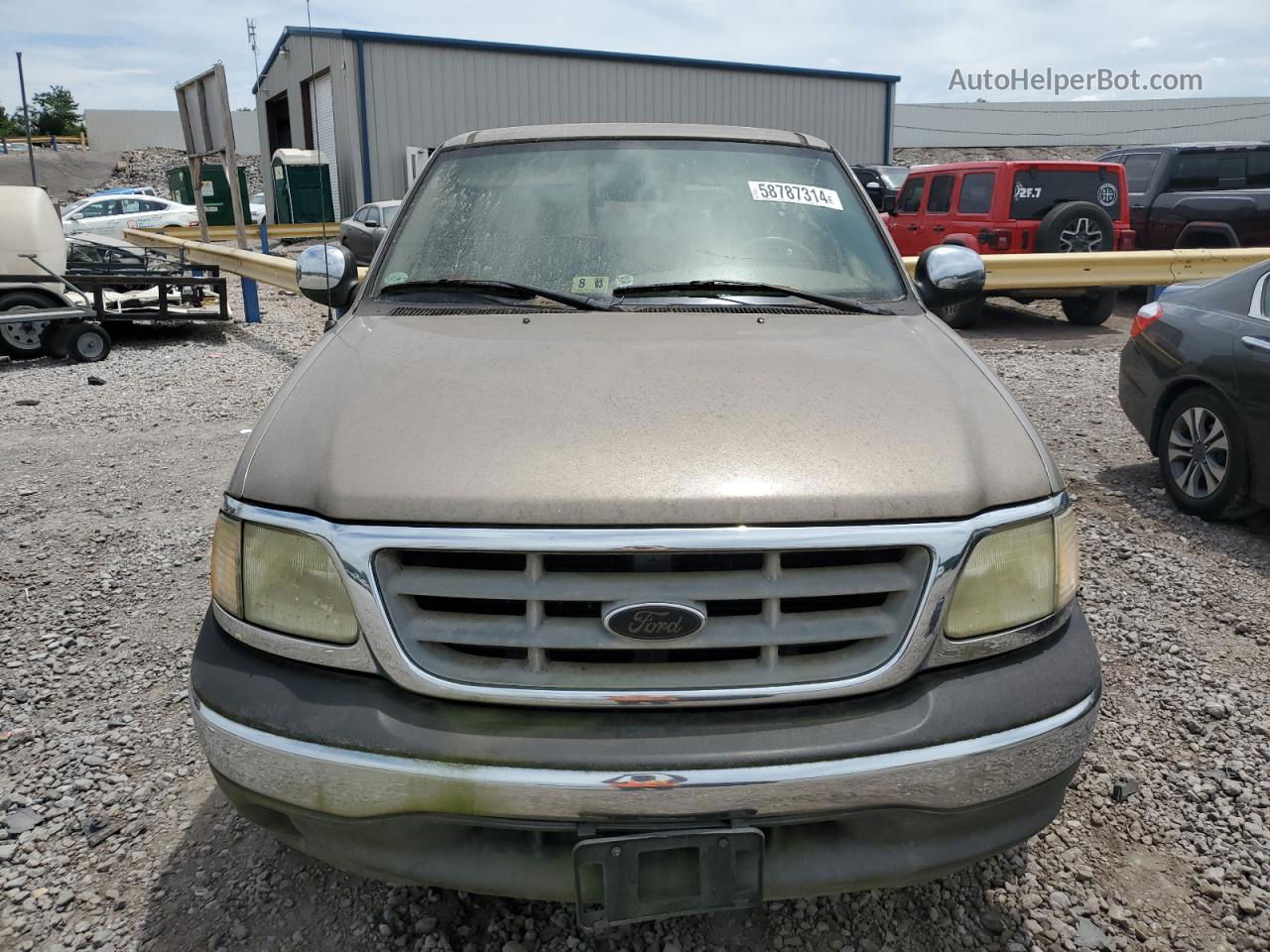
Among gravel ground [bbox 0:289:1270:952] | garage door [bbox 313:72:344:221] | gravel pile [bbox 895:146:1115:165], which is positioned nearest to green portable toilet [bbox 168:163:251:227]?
garage door [bbox 313:72:344:221]

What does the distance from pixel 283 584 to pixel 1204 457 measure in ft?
15.3

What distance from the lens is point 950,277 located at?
335 cm

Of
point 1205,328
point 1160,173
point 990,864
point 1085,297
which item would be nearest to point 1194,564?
point 1205,328

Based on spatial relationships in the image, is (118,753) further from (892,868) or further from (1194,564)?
(1194,564)

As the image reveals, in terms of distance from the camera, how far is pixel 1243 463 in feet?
15.4

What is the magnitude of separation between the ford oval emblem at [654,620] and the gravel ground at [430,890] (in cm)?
88

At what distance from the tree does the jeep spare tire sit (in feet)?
246

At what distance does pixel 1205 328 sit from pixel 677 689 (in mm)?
4434

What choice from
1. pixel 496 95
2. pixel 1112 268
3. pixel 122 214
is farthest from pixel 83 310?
pixel 496 95

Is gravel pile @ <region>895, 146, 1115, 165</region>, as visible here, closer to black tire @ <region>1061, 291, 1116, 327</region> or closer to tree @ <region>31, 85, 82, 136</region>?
black tire @ <region>1061, 291, 1116, 327</region>

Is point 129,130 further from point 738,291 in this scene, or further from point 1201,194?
point 738,291

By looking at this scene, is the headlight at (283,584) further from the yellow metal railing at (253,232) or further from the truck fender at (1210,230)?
the yellow metal railing at (253,232)

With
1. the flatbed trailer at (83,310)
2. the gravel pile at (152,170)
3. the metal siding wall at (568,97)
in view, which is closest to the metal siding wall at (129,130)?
the gravel pile at (152,170)

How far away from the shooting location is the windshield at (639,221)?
297cm
